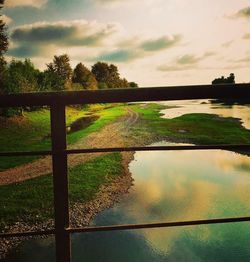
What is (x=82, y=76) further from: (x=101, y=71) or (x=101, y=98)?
(x=101, y=98)

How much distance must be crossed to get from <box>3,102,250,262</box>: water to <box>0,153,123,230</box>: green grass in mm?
1816

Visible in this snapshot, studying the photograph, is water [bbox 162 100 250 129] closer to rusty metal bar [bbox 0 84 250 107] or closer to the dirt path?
the dirt path

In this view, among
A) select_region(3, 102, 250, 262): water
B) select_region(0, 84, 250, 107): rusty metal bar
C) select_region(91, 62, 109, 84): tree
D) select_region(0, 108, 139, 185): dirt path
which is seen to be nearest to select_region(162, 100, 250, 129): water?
select_region(0, 108, 139, 185): dirt path

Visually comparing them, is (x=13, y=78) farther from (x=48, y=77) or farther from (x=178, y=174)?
(x=178, y=174)

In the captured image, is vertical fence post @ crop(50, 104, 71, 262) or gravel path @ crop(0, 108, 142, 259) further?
gravel path @ crop(0, 108, 142, 259)

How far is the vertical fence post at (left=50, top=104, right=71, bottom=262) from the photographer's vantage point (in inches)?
57.4

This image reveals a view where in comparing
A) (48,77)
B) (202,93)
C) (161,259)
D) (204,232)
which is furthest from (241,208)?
(48,77)

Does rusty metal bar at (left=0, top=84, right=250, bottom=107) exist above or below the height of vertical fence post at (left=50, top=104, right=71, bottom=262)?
above

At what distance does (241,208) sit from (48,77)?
1748 inches

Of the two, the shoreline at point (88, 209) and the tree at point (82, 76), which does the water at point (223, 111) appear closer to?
the tree at point (82, 76)

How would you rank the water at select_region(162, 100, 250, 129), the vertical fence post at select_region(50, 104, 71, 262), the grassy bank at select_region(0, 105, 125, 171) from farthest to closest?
the water at select_region(162, 100, 250, 129), the grassy bank at select_region(0, 105, 125, 171), the vertical fence post at select_region(50, 104, 71, 262)

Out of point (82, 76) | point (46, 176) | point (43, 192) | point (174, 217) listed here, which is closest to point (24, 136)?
point (46, 176)

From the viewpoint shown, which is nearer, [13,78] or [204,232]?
[204,232]

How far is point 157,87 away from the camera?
4.46ft
